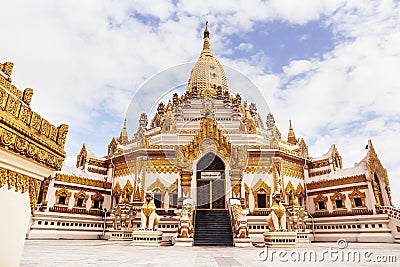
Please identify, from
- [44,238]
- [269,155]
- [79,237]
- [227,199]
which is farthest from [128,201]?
[269,155]

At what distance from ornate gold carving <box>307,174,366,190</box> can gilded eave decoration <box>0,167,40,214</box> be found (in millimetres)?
19790

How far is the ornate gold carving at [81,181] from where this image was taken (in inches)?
757

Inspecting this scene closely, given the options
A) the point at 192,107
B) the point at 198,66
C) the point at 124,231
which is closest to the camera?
the point at 124,231

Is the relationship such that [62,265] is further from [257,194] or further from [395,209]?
[395,209]

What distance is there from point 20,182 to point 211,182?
14908 mm

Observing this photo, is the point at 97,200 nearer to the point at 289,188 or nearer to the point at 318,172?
the point at 289,188

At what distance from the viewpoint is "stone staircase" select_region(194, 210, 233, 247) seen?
13.4 metres

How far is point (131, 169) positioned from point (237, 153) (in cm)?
790

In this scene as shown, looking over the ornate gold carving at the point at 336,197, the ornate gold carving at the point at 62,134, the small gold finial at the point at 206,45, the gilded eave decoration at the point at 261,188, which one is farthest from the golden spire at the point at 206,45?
the ornate gold carving at the point at 62,134

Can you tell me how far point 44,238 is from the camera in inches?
679

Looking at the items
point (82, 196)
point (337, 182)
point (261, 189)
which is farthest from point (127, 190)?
point (337, 182)

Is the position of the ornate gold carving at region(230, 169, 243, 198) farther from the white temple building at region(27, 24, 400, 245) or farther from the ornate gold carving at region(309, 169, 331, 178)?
the ornate gold carving at region(309, 169, 331, 178)

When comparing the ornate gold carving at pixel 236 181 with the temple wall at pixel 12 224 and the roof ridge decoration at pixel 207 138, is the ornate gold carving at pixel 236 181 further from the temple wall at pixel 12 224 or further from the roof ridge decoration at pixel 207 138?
the temple wall at pixel 12 224

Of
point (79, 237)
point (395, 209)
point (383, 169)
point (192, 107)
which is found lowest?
point (79, 237)
